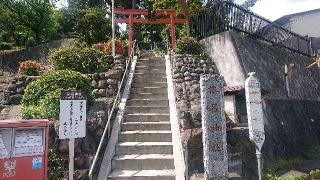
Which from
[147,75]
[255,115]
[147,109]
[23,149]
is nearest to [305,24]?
[147,75]

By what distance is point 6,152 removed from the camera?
6582 mm

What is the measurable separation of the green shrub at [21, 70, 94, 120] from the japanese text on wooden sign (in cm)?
248

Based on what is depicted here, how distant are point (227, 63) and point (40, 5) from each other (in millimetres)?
17497

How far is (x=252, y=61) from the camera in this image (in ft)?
51.6

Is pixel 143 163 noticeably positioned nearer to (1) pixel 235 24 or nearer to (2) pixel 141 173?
(2) pixel 141 173

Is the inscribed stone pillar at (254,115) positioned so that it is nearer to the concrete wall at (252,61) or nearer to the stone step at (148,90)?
the stone step at (148,90)

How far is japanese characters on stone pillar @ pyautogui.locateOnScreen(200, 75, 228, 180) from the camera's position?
8164 millimetres

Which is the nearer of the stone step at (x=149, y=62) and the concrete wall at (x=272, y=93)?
the concrete wall at (x=272, y=93)

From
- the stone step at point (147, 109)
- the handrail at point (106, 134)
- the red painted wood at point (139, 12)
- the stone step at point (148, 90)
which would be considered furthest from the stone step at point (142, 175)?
the red painted wood at point (139, 12)

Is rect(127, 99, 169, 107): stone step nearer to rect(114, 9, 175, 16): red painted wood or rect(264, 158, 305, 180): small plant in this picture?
rect(264, 158, 305, 180): small plant

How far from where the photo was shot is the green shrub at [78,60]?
44.9 feet

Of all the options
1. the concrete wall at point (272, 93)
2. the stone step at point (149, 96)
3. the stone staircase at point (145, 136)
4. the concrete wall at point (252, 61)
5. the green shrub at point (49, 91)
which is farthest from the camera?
the concrete wall at point (252, 61)

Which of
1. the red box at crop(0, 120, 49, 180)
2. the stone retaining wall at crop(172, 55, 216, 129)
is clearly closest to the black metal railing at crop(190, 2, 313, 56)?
the stone retaining wall at crop(172, 55, 216, 129)

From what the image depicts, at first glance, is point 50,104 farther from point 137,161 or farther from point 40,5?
point 40,5
